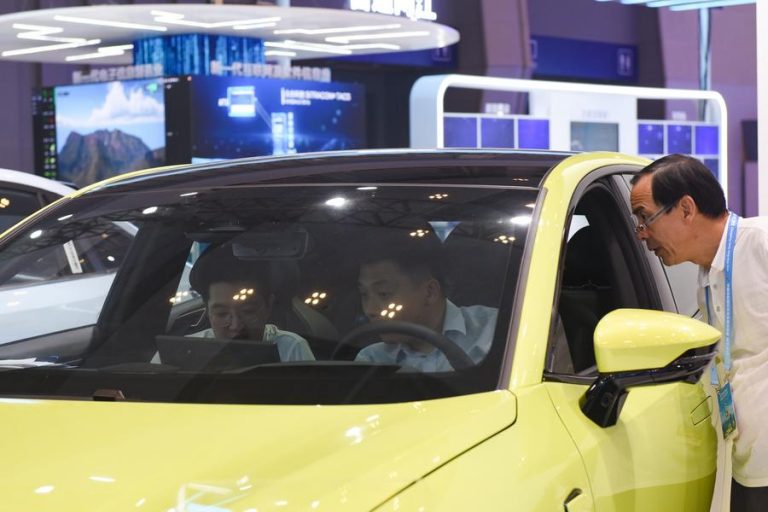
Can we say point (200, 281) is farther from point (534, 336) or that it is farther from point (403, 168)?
point (534, 336)

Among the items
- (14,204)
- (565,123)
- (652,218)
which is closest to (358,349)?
(652,218)

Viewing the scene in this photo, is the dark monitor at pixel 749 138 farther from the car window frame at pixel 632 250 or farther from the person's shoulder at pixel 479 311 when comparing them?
the person's shoulder at pixel 479 311

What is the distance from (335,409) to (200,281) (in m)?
0.94

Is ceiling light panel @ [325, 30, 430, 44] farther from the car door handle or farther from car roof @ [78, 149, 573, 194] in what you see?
the car door handle

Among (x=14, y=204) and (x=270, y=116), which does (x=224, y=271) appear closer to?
(x=14, y=204)

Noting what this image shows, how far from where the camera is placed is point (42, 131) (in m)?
14.8

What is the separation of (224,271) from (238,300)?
14 centimetres

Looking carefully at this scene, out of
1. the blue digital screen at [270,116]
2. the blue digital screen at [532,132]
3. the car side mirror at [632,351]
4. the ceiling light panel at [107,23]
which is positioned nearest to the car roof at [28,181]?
the car side mirror at [632,351]

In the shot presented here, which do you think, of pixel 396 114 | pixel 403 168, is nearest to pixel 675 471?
pixel 403 168

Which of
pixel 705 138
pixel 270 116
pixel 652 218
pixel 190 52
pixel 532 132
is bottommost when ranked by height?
pixel 652 218

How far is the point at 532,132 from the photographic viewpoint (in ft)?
48.9

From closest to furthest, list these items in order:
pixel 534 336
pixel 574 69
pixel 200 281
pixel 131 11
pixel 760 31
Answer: pixel 534 336 → pixel 200 281 → pixel 760 31 → pixel 131 11 → pixel 574 69

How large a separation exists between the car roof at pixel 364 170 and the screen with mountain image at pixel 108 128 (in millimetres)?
10594

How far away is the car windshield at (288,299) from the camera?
2400 mm
